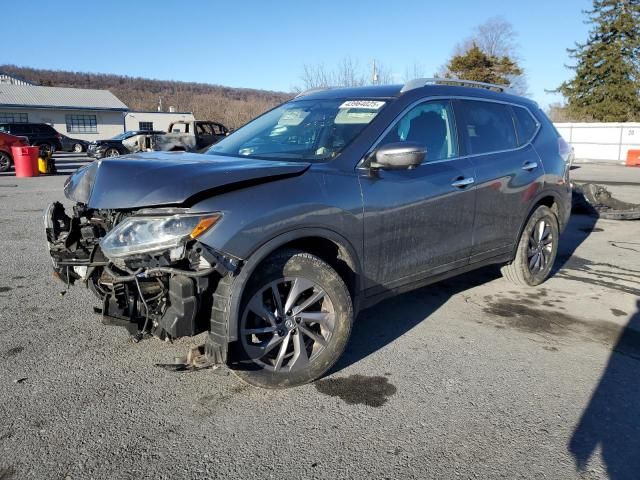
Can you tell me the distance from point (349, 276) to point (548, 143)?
303 centimetres

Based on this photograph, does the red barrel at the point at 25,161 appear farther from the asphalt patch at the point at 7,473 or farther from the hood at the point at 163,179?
the asphalt patch at the point at 7,473

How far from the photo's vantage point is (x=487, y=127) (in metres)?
4.49

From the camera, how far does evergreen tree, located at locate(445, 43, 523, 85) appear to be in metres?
38.3

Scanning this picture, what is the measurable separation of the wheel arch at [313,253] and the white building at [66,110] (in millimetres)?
48005

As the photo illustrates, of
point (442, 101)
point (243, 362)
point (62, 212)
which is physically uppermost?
point (442, 101)

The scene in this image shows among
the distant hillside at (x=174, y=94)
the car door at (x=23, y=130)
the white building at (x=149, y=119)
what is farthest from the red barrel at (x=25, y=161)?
the distant hillside at (x=174, y=94)

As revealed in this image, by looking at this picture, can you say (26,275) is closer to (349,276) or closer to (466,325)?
(349,276)

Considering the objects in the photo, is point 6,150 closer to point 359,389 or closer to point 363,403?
point 359,389

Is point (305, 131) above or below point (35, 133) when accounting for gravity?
below

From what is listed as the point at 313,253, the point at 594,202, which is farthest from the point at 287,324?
the point at 594,202

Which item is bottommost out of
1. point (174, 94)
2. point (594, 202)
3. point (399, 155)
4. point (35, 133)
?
point (594, 202)

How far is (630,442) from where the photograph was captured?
8.66ft

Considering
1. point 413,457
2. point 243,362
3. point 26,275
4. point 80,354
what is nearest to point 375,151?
point 243,362

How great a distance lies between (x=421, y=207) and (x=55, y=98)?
170 ft
